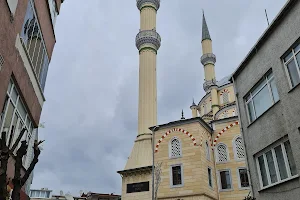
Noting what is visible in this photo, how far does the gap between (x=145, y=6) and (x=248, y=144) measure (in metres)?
26.6

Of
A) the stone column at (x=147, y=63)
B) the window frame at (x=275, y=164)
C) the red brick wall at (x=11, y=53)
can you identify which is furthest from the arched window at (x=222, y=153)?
the red brick wall at (x=11, y=53)

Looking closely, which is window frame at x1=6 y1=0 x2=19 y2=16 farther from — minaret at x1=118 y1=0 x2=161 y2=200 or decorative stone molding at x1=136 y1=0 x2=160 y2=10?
decorative stone molding at x1=136 y1=0 x2=160 y2=10

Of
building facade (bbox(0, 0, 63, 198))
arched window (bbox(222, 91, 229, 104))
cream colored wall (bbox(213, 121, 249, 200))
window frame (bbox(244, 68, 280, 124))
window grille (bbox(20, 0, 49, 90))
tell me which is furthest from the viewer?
arched window (bbox(222, 91, 229, 104))

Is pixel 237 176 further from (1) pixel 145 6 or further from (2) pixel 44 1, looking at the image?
(1) pixel 145 6

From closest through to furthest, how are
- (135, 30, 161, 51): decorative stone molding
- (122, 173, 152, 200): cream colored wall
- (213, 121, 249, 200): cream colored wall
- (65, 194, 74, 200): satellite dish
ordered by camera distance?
1. (213, 121, 249, 200): cream colored wall
2. (122, 173, 152, 200): cream colored wall
3. (135, 30, 161, 51): decorative stone molding
4. (65, 194, 74, 200): satellite dish

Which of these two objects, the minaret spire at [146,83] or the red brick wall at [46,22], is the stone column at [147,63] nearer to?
the minaret spire at [146,83]

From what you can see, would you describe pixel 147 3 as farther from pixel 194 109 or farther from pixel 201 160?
pixel 201 160

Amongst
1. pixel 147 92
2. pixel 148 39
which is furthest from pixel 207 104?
pixel 147 92

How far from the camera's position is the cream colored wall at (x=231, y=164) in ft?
65.5

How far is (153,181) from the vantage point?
20.7 m

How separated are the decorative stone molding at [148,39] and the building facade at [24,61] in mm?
18247

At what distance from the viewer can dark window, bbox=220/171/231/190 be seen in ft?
68.0

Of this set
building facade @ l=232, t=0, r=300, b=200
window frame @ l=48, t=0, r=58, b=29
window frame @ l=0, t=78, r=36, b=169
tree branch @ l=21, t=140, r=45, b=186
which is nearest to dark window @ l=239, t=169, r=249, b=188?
building facade @ l=232, t=0, r=300, b=200

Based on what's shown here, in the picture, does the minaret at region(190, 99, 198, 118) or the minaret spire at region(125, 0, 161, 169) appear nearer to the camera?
the minaret spire at region(125, 0, 161, 169)
